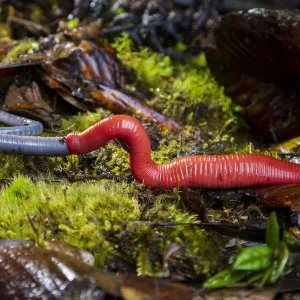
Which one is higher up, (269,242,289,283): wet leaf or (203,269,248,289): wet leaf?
(269,242,289,283): wet leaf

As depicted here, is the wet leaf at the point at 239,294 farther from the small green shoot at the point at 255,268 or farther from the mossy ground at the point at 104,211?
the mossy ground at the point at 104,211

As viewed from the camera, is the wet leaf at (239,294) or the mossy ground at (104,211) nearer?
the wet leaf at (239,294)

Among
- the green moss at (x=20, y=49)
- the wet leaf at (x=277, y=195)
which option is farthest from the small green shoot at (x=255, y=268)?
the green moss at (x=20, y=49)

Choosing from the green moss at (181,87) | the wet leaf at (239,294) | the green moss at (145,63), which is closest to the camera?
the wet leaf at (239,294)

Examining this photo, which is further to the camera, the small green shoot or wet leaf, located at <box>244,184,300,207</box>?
wet leaf, located at <box>244,184,300,207</box>

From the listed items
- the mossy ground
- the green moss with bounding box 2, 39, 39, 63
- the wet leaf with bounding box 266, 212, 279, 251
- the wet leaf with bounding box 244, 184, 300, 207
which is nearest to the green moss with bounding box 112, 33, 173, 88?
the green moss with bounding box 2, 39, 39, 63

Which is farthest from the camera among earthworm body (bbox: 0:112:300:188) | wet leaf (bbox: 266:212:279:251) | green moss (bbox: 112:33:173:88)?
green moss (bbox: 112:33:173:88)

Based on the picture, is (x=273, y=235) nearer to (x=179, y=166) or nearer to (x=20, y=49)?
(x=179, y=166)

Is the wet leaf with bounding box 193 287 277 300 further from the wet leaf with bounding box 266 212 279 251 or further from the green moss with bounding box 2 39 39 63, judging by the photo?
the green moss with bounding box 2 39 39 63
